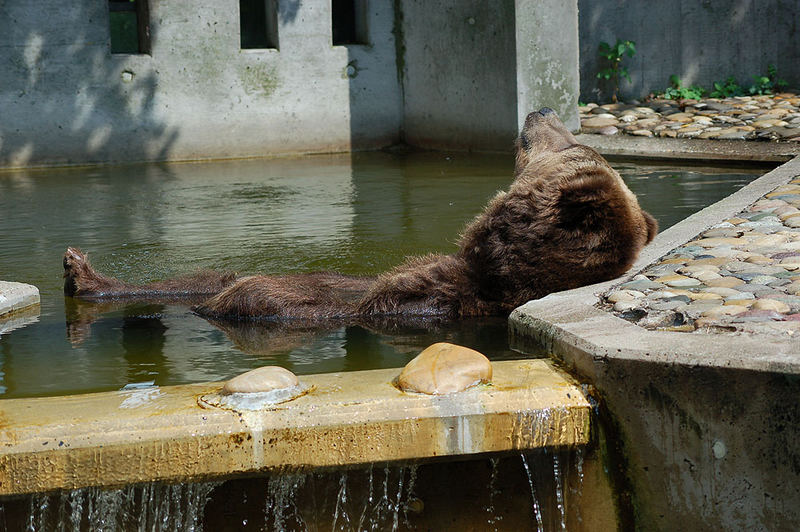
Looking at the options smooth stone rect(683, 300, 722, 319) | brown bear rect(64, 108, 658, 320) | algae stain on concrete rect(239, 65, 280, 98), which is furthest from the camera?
algae stain on concrete rect(239, 65, 280, 98)

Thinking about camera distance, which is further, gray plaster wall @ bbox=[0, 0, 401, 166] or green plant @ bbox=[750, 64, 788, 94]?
green plant @ bbox=[750, 64, 788, 94]

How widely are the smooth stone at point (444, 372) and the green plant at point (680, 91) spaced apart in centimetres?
1092

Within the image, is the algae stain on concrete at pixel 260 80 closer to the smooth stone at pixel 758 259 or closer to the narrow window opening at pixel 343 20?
the narrow window opening at pixel 343 20

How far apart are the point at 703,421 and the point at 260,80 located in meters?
10.3

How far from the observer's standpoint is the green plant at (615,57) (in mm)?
12742

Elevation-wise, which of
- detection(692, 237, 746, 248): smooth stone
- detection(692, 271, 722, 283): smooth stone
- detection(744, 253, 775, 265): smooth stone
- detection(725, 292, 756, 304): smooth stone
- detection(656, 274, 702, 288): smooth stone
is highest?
detection(692, 237, 746, 248): smooth stone

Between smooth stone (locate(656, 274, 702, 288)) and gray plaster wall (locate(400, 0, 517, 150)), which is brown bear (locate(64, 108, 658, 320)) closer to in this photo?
smooth stone (locate(656, 274, 702, 288))

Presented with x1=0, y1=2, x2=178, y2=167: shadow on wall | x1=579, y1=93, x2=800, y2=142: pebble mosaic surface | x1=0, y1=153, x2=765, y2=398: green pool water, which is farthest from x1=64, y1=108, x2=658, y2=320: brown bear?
x1=0, y1=2, x2=178, y2=167: shadow on wall

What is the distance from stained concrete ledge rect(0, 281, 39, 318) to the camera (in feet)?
14.2

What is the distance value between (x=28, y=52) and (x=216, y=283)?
Answer: 7685 millimetres

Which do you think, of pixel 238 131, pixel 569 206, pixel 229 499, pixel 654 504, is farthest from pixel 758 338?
pixel 238 131

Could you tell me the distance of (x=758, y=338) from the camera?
2670mm

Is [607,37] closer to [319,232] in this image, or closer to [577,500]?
[319,232]

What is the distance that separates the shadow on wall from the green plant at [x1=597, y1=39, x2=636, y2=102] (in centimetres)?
567
